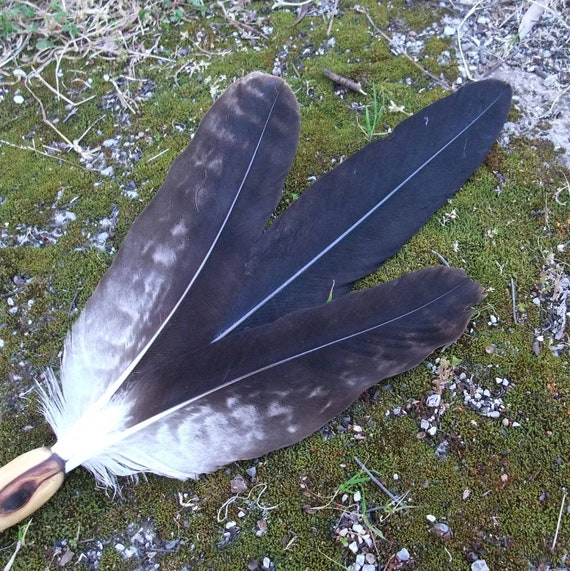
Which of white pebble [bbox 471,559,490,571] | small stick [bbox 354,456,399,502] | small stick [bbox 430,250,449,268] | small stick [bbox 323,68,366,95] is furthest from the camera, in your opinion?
small stick [bbox 323,68,366,95]

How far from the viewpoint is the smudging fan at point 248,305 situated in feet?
6.81

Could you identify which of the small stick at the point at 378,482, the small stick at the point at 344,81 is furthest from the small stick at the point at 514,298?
the small stick at the point at 344,81

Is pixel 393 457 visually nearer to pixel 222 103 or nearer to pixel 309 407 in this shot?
pixel 309 407

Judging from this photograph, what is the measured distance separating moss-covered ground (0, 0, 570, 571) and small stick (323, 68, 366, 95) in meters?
0.03

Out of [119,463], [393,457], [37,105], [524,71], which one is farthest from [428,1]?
[119,463]

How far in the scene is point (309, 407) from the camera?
6.82ft

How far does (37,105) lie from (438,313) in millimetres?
2364

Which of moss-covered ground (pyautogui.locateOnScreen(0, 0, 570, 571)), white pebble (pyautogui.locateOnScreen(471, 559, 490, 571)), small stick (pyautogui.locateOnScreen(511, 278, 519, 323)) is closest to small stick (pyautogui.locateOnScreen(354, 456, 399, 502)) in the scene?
moss-covered ground (pyautogui.locateOnScreen(0, 0, 570, 571))

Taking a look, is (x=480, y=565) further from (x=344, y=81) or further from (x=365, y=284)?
(x=344, y=81)

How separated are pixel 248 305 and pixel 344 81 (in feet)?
4.49

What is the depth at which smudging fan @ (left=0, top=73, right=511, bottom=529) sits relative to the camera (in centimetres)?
208

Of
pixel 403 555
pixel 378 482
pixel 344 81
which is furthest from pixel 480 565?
pixel 344 81

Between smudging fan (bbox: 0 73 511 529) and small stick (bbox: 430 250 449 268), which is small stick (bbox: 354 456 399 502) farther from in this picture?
small stick (bbox: 430 250 449 268)

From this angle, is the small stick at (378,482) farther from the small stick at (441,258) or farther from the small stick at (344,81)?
the small stick at (344,81)
